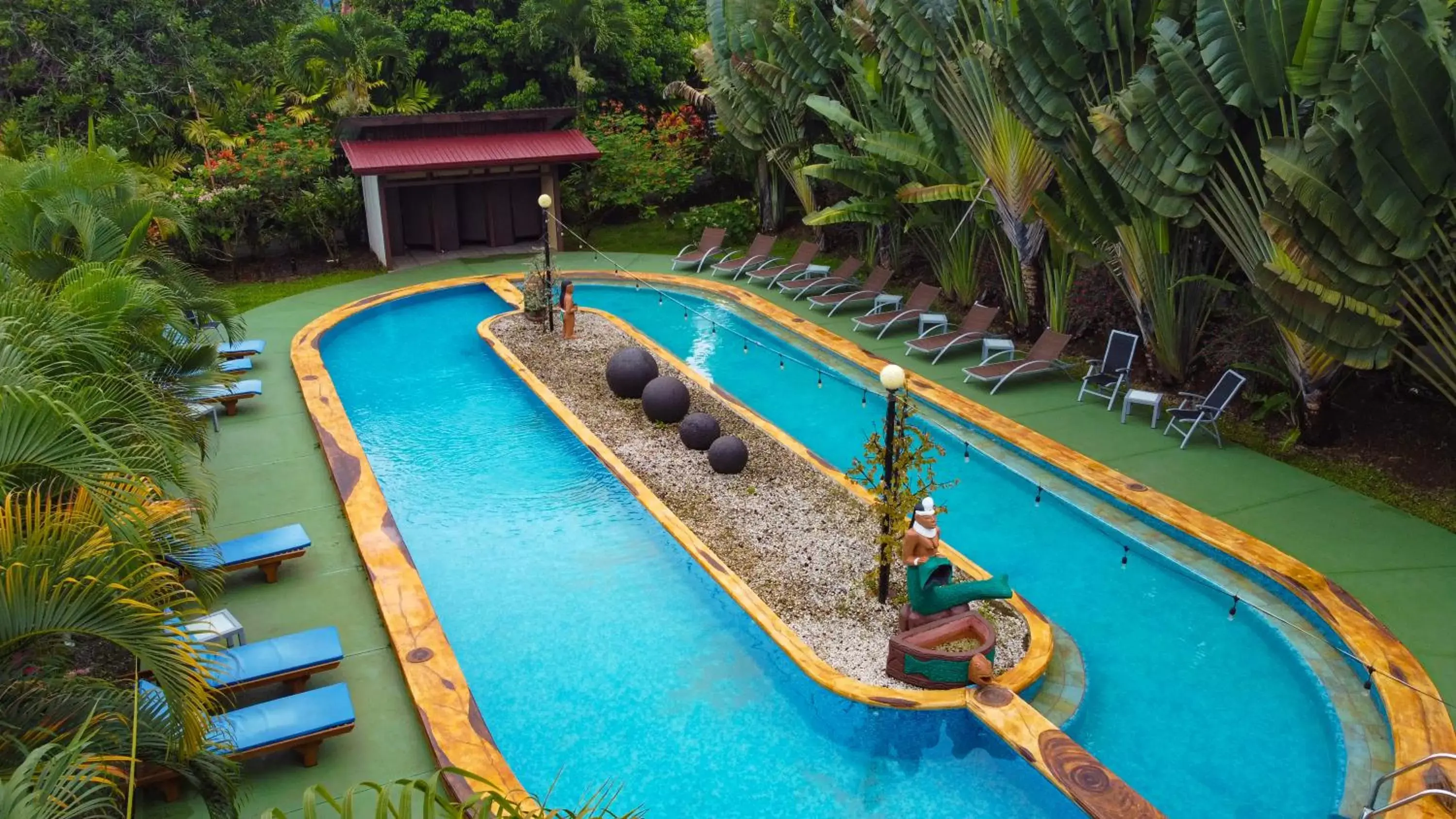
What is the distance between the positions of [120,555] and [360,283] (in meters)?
16.5

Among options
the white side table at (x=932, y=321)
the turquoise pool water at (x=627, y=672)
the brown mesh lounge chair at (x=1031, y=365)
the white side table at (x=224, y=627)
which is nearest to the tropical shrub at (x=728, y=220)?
the white side table at (x=932, y=321)

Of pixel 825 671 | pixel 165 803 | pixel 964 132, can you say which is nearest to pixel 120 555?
pixel 165 803

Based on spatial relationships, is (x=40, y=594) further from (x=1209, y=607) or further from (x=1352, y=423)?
(x=1352, y=423)

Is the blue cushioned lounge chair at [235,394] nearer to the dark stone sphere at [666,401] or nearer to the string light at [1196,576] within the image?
the dark stone sphere at [666,401]

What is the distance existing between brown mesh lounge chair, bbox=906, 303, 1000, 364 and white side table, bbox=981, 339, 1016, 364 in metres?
0.20

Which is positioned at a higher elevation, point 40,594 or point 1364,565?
point 40,594

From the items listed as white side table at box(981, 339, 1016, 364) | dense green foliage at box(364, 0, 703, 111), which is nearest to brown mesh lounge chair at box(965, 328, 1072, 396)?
white side table at box(981, 339, 1016, 364)

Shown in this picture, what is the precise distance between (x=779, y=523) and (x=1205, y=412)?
554 cm

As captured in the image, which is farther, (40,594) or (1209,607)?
(1209,607)

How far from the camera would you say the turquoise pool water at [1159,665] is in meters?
7.82

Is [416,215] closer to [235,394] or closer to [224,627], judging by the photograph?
[235,394]

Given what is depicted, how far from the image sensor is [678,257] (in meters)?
22.3

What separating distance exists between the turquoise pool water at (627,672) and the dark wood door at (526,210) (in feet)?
38.1

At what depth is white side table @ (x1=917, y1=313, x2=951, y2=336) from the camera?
17.4 m
